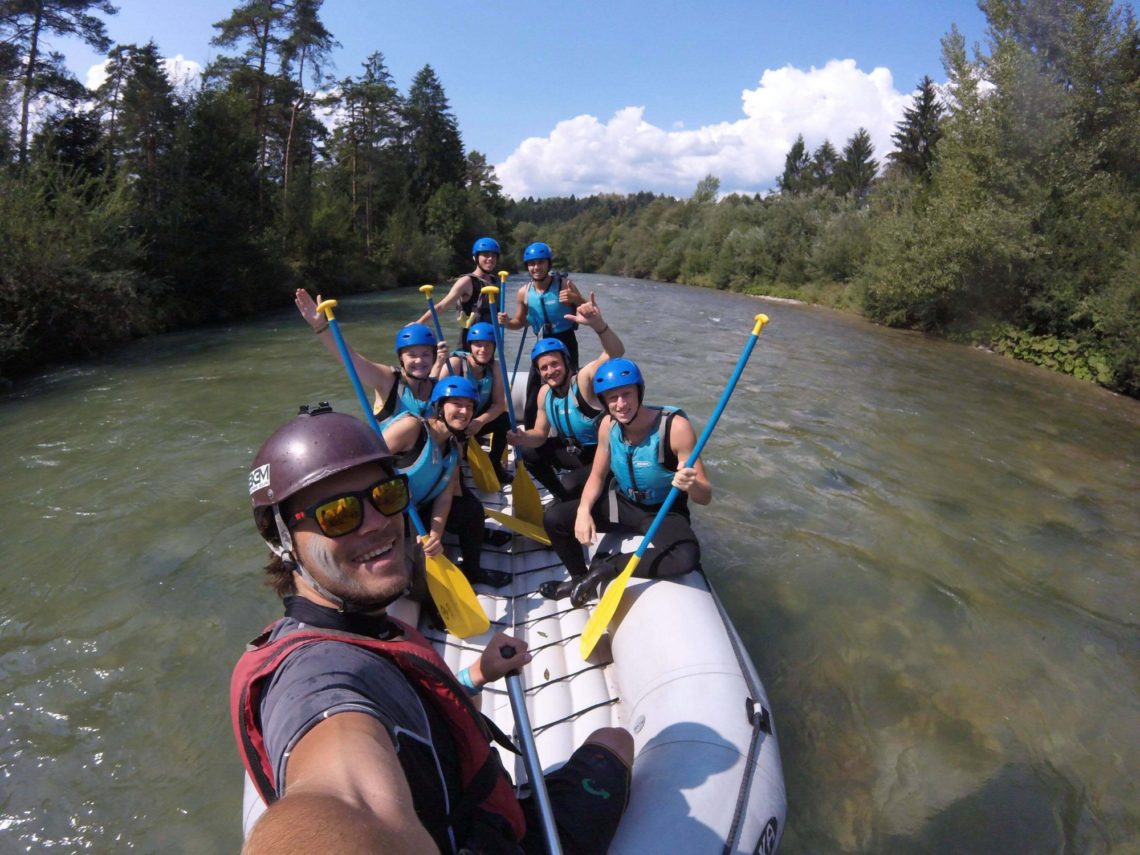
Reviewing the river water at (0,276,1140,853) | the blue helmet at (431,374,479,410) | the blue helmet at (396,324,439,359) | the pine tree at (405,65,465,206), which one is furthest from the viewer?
the pine tree at (405,65,465,206)

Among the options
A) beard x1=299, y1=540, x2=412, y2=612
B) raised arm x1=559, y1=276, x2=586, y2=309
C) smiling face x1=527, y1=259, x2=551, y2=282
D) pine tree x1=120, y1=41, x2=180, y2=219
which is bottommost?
beard x1=299, y1=540, x2=412, y2=612

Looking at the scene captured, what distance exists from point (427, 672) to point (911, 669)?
353 centimetres

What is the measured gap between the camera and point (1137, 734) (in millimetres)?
3453

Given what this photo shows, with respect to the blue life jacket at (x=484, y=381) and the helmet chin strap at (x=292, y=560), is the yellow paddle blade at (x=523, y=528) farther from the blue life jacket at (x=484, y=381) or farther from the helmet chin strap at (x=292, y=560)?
the helmet chin strap at (x=292, y=560)

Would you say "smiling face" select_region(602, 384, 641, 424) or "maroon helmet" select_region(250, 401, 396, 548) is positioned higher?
"maroon helmet" select_region(250, 401, 396, 548)

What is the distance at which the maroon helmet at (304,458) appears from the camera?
54.7 inches

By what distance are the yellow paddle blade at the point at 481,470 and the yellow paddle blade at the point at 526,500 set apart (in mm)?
475

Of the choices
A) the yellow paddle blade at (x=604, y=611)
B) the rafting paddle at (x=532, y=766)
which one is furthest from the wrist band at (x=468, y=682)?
the yellow paddle blade at (x=604, y=611)

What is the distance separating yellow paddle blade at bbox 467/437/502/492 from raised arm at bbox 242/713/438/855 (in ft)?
12.5

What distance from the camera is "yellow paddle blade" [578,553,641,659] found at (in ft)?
9.93

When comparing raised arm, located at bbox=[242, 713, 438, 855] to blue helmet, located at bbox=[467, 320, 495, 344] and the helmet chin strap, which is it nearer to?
the helmet chin strap

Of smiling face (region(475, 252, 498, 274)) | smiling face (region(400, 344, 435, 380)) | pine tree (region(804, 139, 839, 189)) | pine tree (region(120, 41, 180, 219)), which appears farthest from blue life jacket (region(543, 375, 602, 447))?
pine tree (region(804, 139, 839, 189))

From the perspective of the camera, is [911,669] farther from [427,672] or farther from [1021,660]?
[427,672]

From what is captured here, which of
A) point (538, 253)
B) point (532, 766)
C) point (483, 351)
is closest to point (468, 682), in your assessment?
point (532, 766)
